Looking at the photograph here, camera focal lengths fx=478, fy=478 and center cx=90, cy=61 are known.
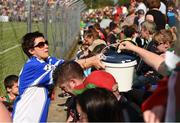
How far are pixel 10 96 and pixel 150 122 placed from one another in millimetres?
4395

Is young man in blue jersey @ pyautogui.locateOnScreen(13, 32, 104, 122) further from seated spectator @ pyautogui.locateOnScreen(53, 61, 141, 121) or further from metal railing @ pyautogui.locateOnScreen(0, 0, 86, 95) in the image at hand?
metal railing @ pyautogui.locateOnScreen(0, 0, 86, 95)

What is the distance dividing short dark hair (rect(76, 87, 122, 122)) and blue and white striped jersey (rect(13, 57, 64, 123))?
2446 millimetres

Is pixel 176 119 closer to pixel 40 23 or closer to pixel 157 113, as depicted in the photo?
pixel 157 113

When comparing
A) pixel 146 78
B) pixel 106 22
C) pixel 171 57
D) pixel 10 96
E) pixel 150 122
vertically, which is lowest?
pixel 106 22

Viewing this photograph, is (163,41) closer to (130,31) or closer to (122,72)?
(122,72)

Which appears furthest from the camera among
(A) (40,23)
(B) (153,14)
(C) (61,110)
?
(A) (40,23)

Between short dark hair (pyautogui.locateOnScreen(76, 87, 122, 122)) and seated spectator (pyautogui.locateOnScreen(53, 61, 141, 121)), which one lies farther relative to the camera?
seated spectator (pyautogui.locateOnScreen(53, 61, 141, 121))

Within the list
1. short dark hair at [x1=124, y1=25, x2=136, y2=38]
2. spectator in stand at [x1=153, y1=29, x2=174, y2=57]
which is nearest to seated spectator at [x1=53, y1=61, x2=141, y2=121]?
spectator in stand at [x1=153, y1=29, x2=174, y2=57]

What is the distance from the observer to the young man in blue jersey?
201 inches

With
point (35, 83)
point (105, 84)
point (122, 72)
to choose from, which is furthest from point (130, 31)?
point (105, 84)

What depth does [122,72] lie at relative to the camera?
463 cm

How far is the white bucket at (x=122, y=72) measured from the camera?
4.60 m

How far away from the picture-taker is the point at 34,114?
512 centimetres

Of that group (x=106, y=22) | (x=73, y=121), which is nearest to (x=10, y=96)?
(x=73, y=121)
